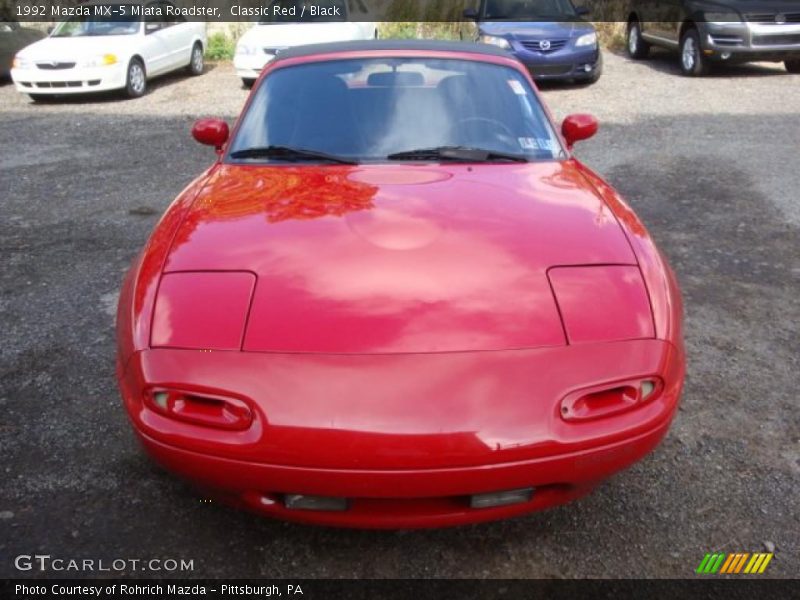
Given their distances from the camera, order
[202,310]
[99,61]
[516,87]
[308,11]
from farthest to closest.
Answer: [308,11] < [99,61] < [516,87] < [202,310]

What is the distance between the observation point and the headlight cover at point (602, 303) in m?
2.25

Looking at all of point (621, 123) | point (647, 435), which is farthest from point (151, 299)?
point (621, 123)

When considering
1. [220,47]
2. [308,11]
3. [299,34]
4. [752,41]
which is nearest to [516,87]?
[299,34]

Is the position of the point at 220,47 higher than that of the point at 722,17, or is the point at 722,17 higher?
the point at 722,17

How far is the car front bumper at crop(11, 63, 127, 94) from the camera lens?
11.1 m

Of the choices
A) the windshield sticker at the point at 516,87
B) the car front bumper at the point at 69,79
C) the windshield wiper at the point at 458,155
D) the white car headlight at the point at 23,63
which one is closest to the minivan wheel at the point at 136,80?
the car front bumper at the point at 69,79

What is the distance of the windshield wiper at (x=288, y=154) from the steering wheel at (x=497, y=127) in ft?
1.79

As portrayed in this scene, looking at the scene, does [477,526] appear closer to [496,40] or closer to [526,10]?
[496,40]

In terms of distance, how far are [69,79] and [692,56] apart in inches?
364

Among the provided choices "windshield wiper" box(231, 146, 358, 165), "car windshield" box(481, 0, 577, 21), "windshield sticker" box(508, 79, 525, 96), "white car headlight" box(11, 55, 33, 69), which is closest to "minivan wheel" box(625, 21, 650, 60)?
"car windshield" box(481, 0, 577, 21)

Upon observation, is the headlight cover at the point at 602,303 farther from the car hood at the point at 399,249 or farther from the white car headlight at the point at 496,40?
the white car headlight at the point at 496,40

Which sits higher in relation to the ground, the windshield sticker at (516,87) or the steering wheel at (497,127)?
the windshield sticker at (516,87)

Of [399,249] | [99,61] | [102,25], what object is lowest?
[99,61]

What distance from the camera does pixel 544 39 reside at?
→ 11227mm
